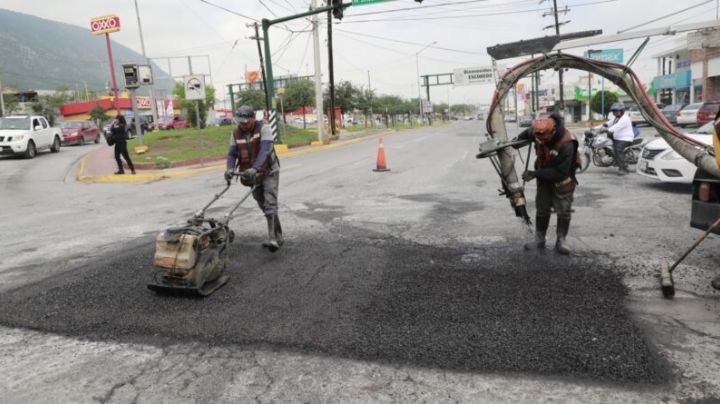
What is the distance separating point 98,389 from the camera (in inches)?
131

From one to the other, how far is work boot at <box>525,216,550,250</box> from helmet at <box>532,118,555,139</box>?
3.33ft

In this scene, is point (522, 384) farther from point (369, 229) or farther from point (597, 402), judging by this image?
point (369, 229)

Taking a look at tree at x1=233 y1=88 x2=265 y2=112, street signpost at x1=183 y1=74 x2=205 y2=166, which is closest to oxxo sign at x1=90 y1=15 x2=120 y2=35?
street signpost at x1=183 y1=74 x2=205 y2=166

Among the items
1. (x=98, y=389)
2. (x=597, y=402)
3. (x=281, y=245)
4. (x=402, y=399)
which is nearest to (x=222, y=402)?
(x=98, y=389)

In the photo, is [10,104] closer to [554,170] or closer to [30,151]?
[30,151]

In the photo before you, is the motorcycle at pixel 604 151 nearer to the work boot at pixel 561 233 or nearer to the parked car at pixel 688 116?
the work boot at pixel 561 233

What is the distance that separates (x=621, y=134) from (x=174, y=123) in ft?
135

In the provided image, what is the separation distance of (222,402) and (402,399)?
42.1 inches

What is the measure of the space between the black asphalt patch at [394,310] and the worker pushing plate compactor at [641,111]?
729 millimetres

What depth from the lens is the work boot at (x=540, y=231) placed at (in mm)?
6070

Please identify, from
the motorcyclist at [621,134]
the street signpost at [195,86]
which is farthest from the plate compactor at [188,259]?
the street signpost at [195,86]

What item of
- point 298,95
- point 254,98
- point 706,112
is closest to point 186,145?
point 706,112

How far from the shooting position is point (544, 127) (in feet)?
18.2

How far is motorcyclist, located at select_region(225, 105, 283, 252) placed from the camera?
5994 millimetres
